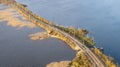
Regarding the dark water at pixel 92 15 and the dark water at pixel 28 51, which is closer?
the dark water at pixel 28 51

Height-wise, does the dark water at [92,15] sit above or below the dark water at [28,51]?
above

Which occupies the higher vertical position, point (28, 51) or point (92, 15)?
point (92, 15)

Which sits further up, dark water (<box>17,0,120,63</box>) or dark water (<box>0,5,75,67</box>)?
dark water (<box>17,0,120,63</box>)

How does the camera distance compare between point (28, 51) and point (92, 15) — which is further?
point (92, 15)

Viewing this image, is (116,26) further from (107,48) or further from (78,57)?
(78,57)

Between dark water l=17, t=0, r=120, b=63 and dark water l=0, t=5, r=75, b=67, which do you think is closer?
dark water l=0, t=5, r=75, b=67
